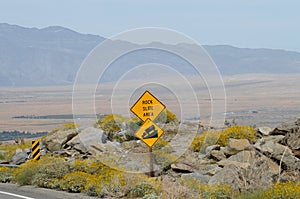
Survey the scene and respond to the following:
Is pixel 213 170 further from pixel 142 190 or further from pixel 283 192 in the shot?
pixel 283 192

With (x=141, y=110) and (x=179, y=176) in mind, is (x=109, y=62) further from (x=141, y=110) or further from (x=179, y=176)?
(x=179, y=176)

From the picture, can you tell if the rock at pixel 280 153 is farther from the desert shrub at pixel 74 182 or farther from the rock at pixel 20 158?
the rock at pixel 20 158

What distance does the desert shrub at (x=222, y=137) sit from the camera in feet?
62.8

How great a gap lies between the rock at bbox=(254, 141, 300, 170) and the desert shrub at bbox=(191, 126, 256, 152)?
2412mm

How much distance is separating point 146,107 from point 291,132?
4940 mm

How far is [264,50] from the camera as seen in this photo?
170 m

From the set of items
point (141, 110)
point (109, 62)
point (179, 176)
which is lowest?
point (179, 176)

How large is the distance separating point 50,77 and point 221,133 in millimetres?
182566

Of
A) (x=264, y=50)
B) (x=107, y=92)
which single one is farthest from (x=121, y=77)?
(x=264, y=50)

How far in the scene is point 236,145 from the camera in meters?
17.3

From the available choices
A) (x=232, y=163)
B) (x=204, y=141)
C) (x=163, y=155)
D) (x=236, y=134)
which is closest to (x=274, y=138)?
(x=236, y=134)

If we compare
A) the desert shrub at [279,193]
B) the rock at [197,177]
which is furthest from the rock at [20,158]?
the desert shrub at [279,193]

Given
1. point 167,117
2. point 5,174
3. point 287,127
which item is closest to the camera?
point 287,127

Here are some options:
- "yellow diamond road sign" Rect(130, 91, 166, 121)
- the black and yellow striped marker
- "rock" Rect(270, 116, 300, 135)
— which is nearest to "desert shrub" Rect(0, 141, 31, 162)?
the black and yellow striped marker
